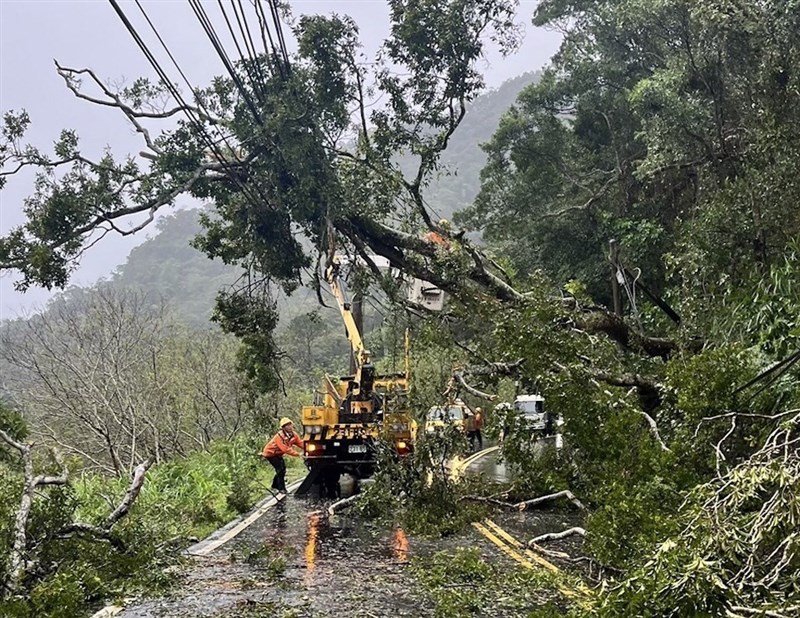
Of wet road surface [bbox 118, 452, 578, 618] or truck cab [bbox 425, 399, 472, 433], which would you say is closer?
wet road surface [bbox 118, 452, 578, 618]

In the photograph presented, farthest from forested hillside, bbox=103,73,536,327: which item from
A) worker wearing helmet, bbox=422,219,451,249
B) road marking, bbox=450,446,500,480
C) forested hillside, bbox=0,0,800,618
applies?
worker wearing helmet, bbox=422,219,451,249

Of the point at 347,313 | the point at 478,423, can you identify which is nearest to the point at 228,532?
the point at 347,313

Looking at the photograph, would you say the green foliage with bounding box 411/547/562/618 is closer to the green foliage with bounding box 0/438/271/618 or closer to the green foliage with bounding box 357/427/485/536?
the green foliage with bounding box 357/427/485/536

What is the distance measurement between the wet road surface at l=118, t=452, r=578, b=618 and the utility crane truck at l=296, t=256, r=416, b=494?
2177mm

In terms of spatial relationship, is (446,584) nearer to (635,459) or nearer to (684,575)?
(635,459)

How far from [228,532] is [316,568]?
10.5ft

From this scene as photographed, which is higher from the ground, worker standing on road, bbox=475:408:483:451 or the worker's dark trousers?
the worker's dark trousers

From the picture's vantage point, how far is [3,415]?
1109 centimetres

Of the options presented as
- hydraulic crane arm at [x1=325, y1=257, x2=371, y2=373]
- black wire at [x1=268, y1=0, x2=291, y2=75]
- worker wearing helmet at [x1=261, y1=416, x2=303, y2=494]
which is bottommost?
worker wearing helmet at [x1=261, y1=416, x2=303, y2=494]

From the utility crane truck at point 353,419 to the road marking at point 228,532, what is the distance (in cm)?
146

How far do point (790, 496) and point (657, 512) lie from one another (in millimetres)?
2092

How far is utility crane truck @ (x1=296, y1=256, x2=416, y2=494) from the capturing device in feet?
48.4

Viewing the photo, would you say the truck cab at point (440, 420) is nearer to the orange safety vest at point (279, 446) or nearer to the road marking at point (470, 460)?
the orange safety vest at point (279, 446)

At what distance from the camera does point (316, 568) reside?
9008 mm
